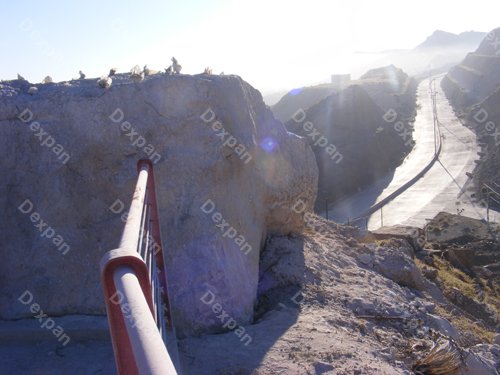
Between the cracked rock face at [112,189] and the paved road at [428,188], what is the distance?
73.5 ft

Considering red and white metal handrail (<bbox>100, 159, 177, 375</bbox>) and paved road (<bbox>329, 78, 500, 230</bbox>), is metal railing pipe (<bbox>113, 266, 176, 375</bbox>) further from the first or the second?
paved road (<bbox>329, 78, 500, 230</bbox>)

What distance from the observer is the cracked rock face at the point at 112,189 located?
16.7 feet

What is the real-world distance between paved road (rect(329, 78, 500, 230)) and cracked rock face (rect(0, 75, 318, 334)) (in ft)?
73.5

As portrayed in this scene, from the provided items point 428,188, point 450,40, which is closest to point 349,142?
point 428,188

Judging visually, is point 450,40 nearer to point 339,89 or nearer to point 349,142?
point 339,89

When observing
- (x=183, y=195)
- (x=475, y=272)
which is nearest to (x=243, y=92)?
(x=183, y=195)

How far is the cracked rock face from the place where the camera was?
200 inches

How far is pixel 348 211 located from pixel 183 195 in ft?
86.6

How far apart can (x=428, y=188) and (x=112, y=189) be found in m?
31.3

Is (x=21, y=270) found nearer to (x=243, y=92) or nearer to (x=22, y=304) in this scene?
(x=22, y=304)

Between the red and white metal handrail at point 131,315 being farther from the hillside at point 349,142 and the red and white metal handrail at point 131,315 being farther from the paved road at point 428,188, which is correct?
the hillside at point 349,142

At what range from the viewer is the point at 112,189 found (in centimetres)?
544

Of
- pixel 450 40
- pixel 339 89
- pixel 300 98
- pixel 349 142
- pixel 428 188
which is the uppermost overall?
pixel 450 40

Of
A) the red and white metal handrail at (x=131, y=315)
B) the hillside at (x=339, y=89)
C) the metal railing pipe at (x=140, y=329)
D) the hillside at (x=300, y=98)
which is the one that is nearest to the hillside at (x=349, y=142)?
the hillside at (x=339, y=89)
